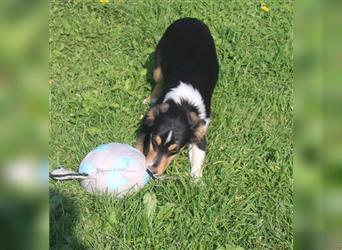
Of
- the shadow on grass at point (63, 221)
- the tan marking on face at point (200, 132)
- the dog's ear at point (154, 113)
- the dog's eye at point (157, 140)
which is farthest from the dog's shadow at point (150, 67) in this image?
the shadow on grass at point (63, 221)

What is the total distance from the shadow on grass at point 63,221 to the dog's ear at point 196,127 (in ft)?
4.09

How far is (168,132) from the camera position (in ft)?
13.5

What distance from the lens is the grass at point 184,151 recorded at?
3227mm

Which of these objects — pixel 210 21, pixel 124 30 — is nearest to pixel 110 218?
pixel 124 30

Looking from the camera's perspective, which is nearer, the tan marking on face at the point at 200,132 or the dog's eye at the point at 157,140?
the dog's eye at the point at 157,140

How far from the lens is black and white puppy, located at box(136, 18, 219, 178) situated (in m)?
4.05

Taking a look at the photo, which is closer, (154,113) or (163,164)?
(163,164)

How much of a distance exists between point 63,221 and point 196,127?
1519 mm

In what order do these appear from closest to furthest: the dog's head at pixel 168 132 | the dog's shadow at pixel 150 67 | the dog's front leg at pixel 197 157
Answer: the dog's front leg at pixel 197 157 → the dog's head at pixel 168 132 → the dog's shadow at pixel 150 67

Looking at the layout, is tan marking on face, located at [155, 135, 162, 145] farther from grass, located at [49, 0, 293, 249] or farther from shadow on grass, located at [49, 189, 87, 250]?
shadow on grass, located at [49, 189, 87, 250]

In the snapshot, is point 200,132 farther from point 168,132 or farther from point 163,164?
point 163,164

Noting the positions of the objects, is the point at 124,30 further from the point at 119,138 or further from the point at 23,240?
the point at 23,240

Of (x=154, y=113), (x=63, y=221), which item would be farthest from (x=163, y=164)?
(x=63, y=221)

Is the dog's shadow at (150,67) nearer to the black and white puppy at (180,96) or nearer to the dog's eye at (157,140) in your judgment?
the black and white puppy at (180,96)
